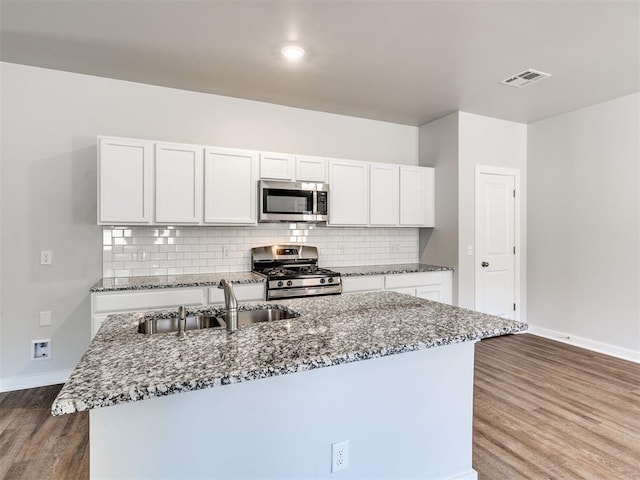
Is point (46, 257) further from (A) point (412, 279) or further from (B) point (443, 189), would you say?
(B) point (443, 189)

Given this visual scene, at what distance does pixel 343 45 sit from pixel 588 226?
3.45 meters

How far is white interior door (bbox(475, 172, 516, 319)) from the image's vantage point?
469 cm

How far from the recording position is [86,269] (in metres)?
3.42

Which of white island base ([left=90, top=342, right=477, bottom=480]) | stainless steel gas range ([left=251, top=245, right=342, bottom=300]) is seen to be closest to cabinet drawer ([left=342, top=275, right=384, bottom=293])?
stainless steel gas range ([left=251, top=245, right=342, bottom=300])

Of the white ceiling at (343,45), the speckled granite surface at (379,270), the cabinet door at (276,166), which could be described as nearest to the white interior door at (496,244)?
the speckled granite surface at (379,270)

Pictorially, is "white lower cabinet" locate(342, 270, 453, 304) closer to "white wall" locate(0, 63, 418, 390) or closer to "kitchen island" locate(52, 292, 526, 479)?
"kitchen island" locate(52, 292, 526, 479)

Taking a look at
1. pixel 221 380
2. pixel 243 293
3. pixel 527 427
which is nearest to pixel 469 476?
pixel 527 427

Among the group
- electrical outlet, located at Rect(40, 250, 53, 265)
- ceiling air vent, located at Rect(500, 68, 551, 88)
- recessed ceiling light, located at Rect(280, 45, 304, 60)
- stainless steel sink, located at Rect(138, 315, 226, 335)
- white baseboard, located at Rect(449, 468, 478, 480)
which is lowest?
white baseboard, located at Rect(449, 468, 478, 480)

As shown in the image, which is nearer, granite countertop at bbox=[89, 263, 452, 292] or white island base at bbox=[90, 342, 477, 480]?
white island base at bbox=[90, 342, 477, 480]

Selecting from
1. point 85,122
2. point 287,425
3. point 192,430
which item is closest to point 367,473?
point 287,425

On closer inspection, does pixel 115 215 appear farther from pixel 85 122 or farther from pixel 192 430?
pixel 192 430

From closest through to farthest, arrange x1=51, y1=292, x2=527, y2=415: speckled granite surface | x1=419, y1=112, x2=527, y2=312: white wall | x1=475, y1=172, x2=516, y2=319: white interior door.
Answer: x1=51, y1=292, x2=527, y2=415: speckled granite surface → x1=419, y1=112, x2=527, y2=312: white wall → x1=475, y1=172, x2=516, y2=319: white interior door

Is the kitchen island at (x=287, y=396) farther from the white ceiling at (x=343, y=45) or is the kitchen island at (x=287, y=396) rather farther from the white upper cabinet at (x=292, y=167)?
the white upper cabinet at (x=292, y=167)

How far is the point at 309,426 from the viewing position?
4.92ft
